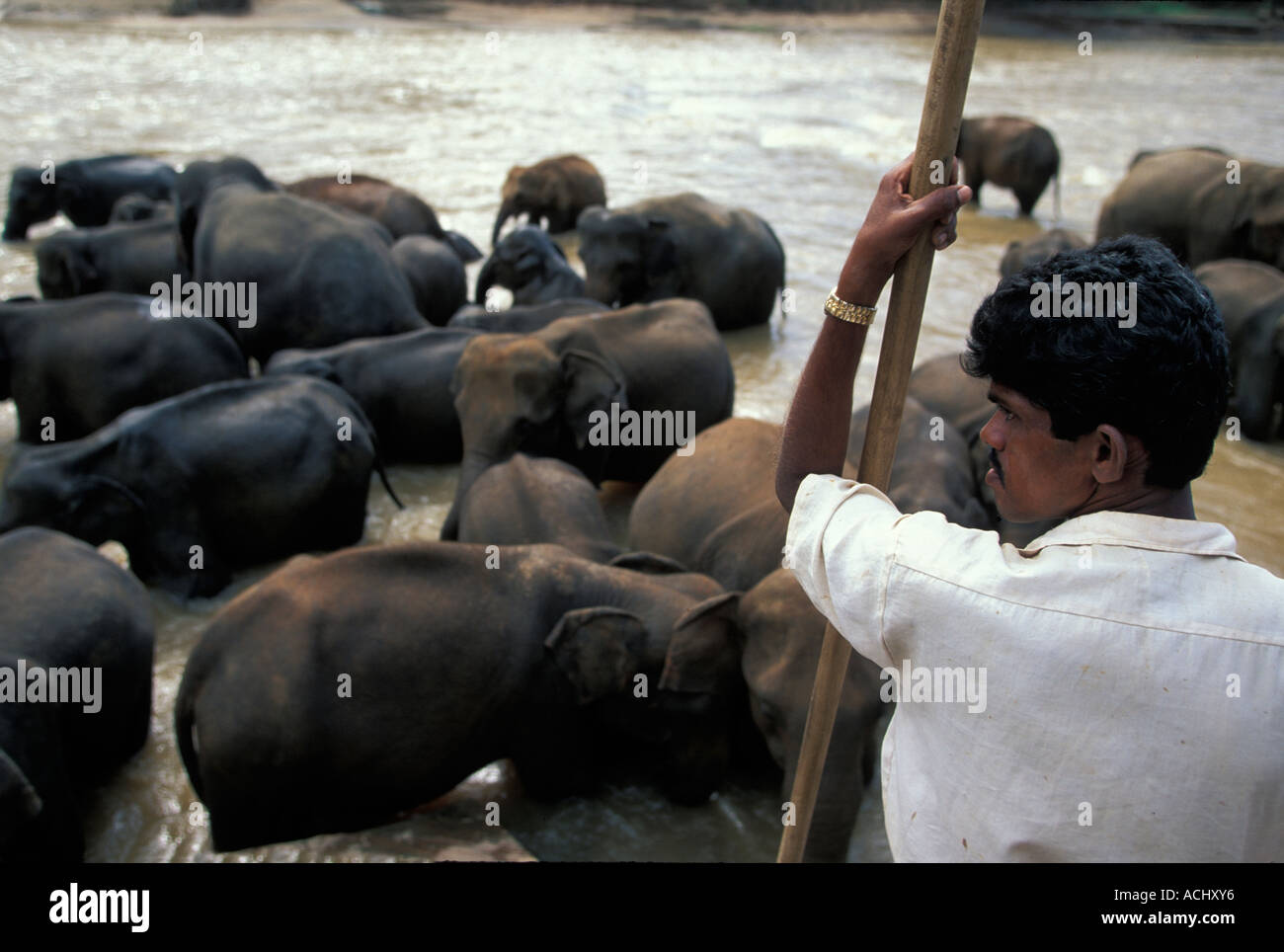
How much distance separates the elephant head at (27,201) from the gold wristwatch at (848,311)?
10355mm

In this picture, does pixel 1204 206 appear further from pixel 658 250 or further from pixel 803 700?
pixel 803 700

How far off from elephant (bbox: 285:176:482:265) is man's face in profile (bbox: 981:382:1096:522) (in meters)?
7.90

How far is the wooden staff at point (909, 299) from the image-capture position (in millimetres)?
1743

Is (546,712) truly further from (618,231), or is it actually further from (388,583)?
(618,231)

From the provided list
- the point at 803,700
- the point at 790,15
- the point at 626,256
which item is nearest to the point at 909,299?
the point at 803,700

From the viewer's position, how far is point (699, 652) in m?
3.63

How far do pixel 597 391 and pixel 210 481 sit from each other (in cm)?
184

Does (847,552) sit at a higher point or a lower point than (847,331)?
lower

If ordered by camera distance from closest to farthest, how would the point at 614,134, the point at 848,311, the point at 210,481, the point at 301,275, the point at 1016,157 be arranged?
the point at 848,311
the point at 210,481
the point at 301,275
the point at 1016,157
the point at 614,134

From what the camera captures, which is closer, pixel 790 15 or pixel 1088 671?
pixel 1088 671

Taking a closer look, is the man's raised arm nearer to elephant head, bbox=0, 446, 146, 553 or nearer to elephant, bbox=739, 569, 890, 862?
elephant, bbox=739, 569, 890, 862

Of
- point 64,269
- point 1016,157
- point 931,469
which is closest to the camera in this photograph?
point 931,469

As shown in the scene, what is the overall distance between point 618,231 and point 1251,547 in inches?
180

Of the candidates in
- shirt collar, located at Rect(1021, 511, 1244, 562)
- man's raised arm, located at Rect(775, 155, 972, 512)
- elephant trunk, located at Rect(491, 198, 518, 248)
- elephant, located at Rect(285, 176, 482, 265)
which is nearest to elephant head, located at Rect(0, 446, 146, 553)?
man's raised arm, located at Rect(775, 155, 972, 512)
